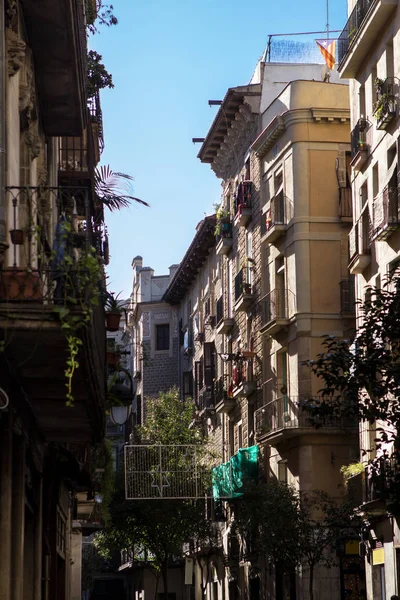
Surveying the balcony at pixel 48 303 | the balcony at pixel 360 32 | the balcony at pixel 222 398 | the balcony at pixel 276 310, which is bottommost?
the balcony at pixel 48 303

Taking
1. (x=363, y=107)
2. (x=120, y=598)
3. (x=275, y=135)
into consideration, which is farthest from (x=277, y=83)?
(x=120, y=598)

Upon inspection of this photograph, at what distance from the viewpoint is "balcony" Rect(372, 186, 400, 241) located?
31.7 meters

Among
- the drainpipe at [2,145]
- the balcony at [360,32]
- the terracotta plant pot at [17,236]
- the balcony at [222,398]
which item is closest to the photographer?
the terracotta plant pot at [17,236]

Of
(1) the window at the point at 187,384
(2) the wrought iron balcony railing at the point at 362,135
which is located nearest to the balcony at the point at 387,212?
(2) the wrought iron balcony railing at the point at 362,135

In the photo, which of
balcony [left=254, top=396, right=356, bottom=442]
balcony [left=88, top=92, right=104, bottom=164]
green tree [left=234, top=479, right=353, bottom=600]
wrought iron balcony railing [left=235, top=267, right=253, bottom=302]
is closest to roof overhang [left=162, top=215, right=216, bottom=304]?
wrought iron balcony railing [left=235, top=267, right=253, bottom=302]

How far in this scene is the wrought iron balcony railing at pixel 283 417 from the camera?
42156 mm

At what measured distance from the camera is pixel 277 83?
51219 millimetres

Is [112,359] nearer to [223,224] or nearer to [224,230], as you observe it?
[224,230]

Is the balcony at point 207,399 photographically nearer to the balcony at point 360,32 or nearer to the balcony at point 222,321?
the balcony at point 222,321

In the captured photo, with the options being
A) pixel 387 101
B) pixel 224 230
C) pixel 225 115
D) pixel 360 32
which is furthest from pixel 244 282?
pixel 387 101

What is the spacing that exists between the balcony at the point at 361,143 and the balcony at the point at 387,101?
2.70 metres

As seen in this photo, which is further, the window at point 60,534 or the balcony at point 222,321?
the balcony at point 222,321

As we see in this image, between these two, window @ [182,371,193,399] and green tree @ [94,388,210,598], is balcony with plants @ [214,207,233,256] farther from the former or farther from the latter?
window @ [182,371,193,399]

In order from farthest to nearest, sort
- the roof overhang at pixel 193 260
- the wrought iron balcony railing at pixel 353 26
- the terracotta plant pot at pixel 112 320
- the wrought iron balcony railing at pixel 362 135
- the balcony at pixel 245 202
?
the roof overhang at pixel 193 260
the balcony at pixel 245 202
the wrought iron balcony railing at pixel 362 135
the wrought iron balcony railing at pixel 353 26
the terracotta plant pot at pixel 112 320
